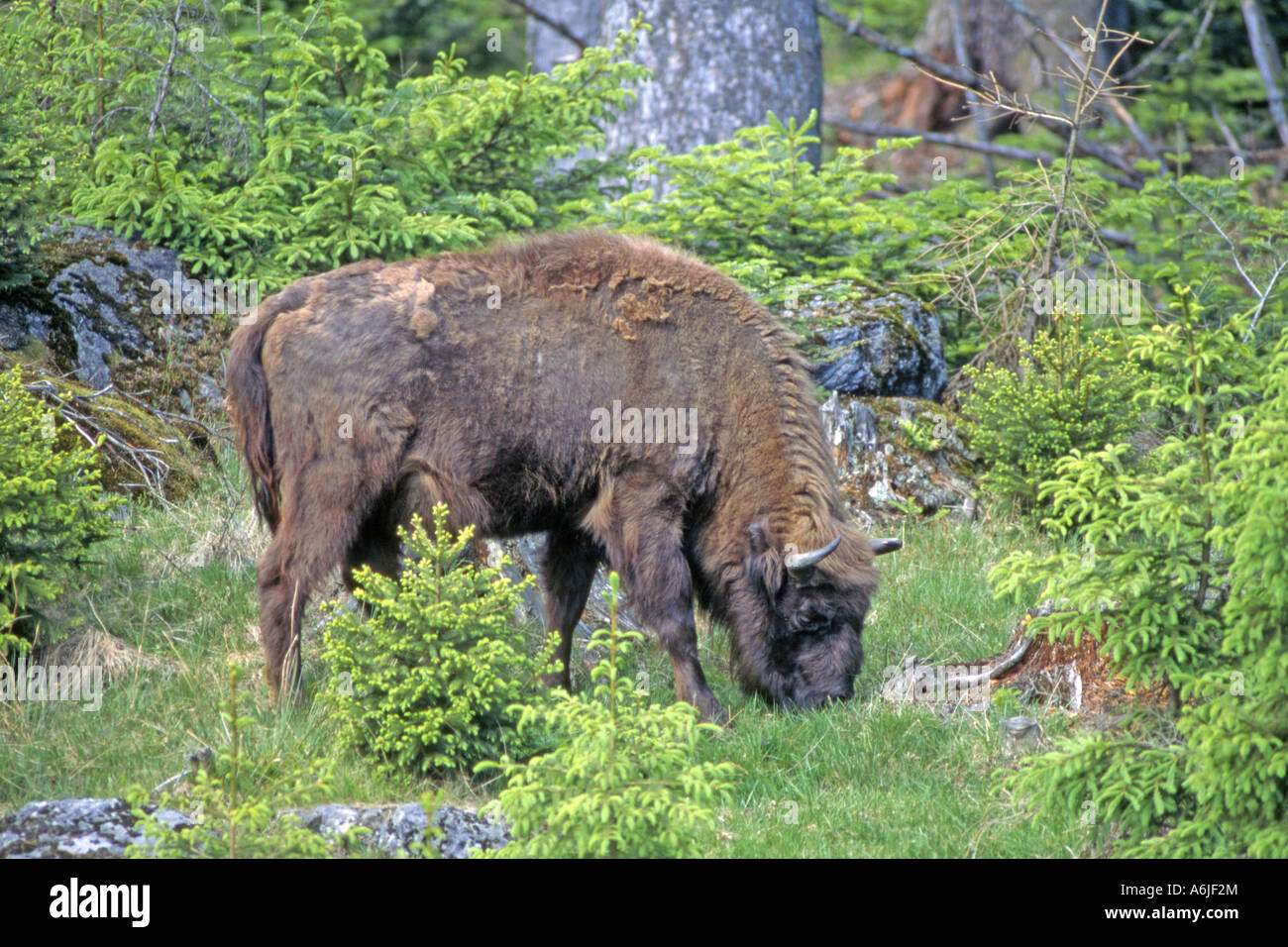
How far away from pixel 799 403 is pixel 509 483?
1.61 meters

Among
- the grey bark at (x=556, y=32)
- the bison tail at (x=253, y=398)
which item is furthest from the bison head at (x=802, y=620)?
the grey bark at (x=556, y=32)

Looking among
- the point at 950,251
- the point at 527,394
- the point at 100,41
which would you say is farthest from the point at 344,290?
the point at 950,251

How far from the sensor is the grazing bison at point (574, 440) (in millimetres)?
6211

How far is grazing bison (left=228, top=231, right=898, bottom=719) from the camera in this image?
20.4 ft

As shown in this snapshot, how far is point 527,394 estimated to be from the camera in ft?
21.1

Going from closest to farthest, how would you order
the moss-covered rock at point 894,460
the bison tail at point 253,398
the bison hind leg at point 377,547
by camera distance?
the bison tail at point 253,398, the bison hind leg at point 377,547, the moss-covered rock at point 894,460

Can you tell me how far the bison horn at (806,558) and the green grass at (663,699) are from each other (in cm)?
74

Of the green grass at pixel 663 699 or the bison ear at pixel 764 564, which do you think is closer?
the green grass at pixel 663 699

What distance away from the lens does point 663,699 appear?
664 centimetres

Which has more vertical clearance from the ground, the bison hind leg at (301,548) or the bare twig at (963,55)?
the bare twig at (963,55)

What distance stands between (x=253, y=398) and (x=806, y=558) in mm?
2913

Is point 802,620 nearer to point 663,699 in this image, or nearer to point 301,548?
point 663,699

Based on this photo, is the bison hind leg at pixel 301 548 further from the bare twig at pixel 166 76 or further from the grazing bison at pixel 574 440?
the bare twig at pixel 166 76

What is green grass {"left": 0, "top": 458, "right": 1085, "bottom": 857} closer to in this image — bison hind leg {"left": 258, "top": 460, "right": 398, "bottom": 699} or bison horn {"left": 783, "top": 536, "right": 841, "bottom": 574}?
bison hind leg {"left": 258, "top": 460, "right": 398, "bottom": 699}
